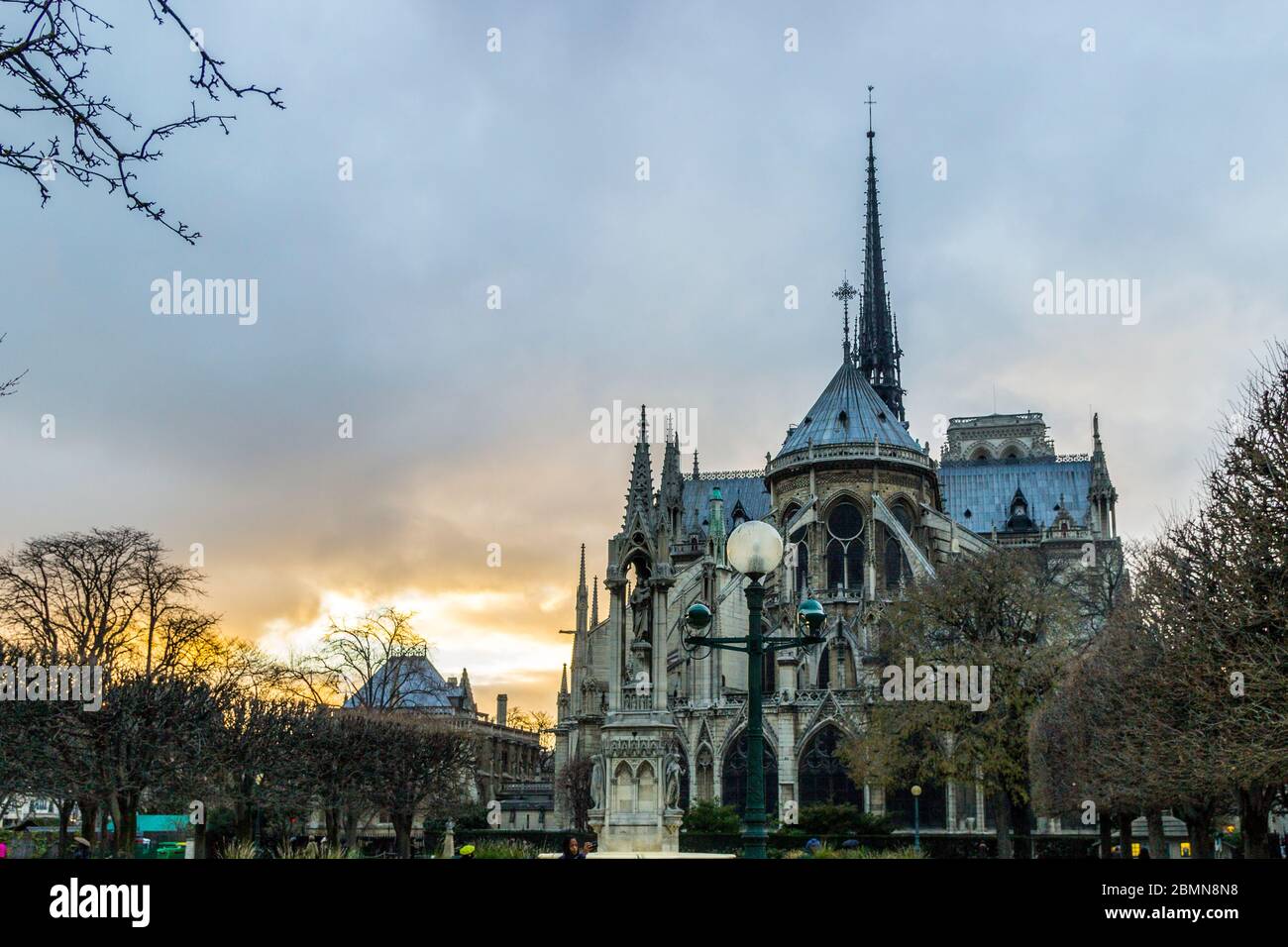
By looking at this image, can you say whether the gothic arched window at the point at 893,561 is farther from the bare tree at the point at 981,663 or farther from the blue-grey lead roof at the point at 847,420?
the bare tree at the point at 981,663

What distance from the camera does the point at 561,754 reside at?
80.0 m

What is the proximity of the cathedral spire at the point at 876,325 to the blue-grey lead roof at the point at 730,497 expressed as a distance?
15.9 metres

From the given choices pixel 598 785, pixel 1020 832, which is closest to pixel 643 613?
pixel 598 785

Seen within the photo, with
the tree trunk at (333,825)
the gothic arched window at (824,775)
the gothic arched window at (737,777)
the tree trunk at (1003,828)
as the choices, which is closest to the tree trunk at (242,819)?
the tree trunk at (333,825)

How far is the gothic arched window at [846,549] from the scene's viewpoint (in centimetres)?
7569

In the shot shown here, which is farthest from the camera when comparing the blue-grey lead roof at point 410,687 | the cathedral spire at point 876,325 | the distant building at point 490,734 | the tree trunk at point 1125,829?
the cathedral spire at point 876,325

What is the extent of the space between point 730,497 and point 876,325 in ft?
73.0

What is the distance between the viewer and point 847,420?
78.8 m

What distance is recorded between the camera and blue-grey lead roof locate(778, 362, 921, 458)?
258ft

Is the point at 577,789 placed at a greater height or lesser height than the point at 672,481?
lesser

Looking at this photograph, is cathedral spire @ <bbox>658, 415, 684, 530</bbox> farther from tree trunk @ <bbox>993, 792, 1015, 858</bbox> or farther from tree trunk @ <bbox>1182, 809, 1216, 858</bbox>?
tree trunk @ <bbox>1182, 809, 1216, 858</bbox>

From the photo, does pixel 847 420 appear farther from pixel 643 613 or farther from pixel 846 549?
Result: pixel 643 613
